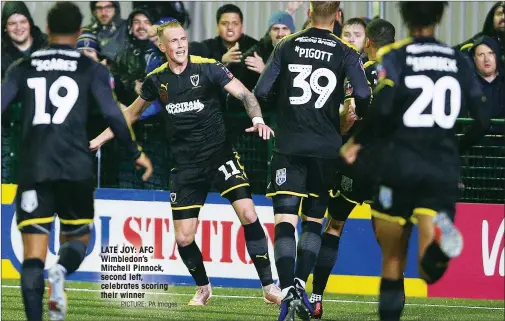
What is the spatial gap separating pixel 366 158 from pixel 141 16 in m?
3.98

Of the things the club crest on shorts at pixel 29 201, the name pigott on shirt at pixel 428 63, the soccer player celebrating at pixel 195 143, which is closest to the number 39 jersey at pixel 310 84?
the soccer player celebrating at pixel 195 143

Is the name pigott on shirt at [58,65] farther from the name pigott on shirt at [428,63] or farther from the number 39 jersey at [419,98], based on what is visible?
the name pigott on shirt at [428,63]

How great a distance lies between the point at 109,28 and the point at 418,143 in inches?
258

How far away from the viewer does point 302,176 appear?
389 inches

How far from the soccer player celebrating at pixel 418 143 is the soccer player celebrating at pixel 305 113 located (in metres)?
1.53

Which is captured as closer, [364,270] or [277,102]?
[277,102]

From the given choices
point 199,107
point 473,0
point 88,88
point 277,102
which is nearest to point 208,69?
point 199,107

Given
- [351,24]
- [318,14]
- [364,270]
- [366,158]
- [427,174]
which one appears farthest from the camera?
[364,270]

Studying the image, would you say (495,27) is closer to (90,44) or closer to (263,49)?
(263,49)

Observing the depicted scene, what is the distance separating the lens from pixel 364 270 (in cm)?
1310

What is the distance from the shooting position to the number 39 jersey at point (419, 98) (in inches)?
320

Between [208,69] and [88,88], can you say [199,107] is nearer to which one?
[208,69]

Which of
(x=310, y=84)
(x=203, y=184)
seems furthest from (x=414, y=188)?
(x=203, y=184)

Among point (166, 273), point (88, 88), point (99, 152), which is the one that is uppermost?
point (88, 88)
